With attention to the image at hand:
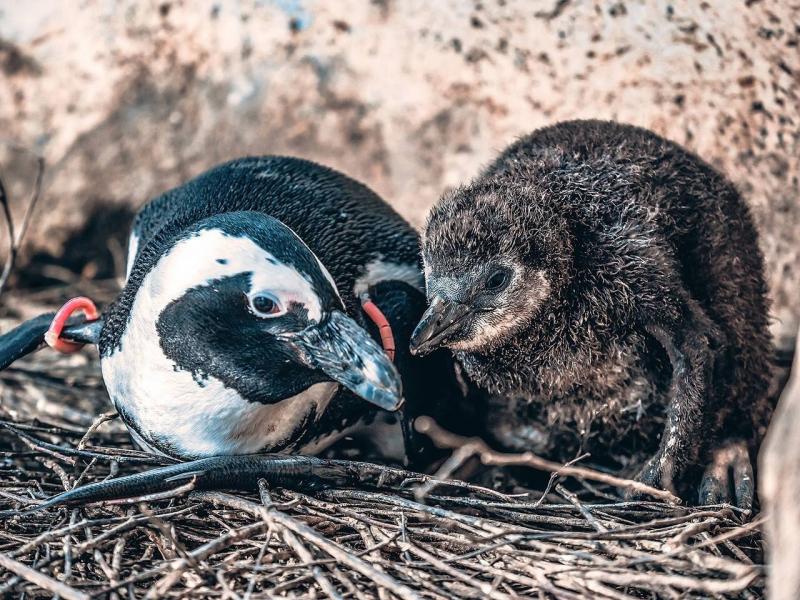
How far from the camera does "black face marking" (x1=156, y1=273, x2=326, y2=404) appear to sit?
3.15 metres

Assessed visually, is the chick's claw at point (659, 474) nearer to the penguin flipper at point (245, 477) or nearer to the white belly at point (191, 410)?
the penguin flipper at point (245, 477)

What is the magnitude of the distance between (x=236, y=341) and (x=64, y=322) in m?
0.96

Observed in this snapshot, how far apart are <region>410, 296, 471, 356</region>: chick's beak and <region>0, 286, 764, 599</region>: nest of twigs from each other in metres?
0.45

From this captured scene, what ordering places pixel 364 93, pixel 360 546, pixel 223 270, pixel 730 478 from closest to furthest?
pixel 360 546, pixel 223 270, pixel 730 478, pixel 364 93

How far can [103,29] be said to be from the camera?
534 cm

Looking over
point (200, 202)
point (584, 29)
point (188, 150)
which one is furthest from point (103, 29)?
point (584, 29)

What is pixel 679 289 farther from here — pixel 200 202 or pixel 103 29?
pixel 103 29

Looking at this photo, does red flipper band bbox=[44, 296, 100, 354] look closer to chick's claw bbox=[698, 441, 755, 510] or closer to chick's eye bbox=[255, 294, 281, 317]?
chick's eye bbox=[255, 294, 281, 317]

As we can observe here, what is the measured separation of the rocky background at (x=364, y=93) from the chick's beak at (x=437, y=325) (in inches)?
52.9

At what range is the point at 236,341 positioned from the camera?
10.4ft

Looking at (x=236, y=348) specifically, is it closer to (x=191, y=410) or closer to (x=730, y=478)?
(x=191, y=410)

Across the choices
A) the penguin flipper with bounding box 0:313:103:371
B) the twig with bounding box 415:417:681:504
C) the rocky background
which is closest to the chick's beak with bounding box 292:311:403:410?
the twig with bounding box 415:417:681:504

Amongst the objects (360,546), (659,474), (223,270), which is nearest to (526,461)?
(360,546)

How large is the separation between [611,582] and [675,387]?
82cm
